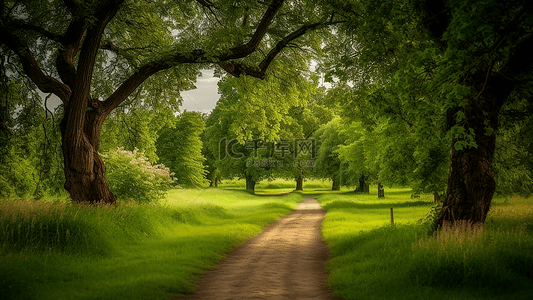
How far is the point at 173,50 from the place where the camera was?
47.1 ft

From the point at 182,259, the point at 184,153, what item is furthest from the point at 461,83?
the point at 184,153

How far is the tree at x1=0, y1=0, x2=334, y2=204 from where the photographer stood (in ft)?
44.9

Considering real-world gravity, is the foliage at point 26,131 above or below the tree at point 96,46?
below

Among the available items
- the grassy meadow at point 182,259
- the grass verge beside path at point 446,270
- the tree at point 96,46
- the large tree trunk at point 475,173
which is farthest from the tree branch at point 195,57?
the grass verge beside path at point 446,270

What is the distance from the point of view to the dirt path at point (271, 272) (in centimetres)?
740

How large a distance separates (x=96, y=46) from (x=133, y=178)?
21.4 feet

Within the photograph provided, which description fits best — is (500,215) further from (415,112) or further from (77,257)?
(77,257)

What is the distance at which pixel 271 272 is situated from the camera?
920 cm

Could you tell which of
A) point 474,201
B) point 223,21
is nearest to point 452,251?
point 474,201

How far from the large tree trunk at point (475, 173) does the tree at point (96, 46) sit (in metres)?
7.21

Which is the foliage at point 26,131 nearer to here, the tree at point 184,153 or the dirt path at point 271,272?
the dirt path at point 271,272

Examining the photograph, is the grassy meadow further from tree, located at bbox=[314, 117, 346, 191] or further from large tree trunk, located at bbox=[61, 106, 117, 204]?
tree, located at bbox=[314, 117, 346, 191]

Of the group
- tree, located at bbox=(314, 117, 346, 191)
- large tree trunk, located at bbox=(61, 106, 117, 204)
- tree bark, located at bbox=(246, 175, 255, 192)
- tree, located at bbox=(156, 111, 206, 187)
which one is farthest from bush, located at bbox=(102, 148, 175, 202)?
tree bark, located at bbox=(246, 175, 255, 192)

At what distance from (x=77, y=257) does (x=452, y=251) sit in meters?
9.04
